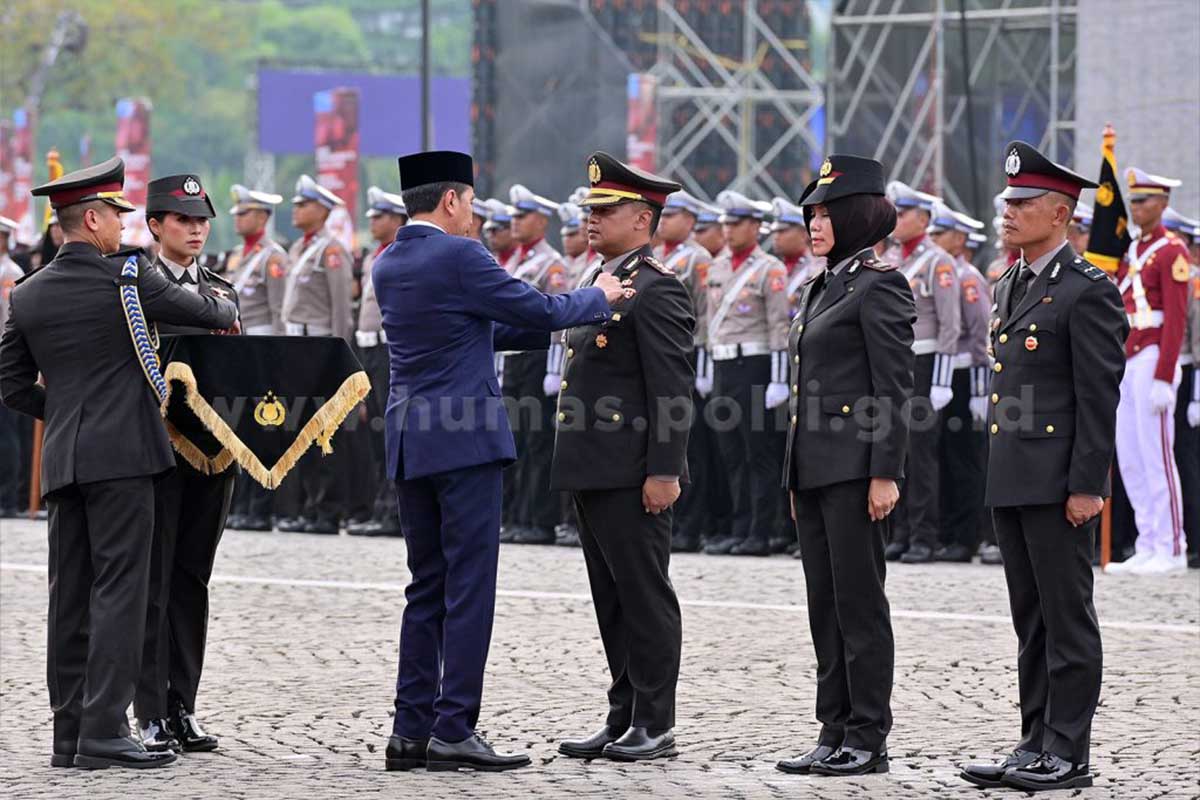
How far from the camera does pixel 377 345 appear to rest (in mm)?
15773

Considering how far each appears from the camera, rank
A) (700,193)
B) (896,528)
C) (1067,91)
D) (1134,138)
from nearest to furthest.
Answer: (896,528) < (1134,138) < (1067,91) < (700,193)

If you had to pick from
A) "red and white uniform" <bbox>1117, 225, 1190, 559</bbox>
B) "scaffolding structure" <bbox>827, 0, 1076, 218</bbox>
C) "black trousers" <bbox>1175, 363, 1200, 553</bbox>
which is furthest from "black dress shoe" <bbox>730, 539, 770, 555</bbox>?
"scaffolding structure" <bbox>827, 0, 1076, 218</bbox>

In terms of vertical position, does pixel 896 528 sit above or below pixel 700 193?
below

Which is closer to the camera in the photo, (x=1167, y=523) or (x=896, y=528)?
(x=1167, y=523)

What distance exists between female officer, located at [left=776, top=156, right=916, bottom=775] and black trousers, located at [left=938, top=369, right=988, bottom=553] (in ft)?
21.9

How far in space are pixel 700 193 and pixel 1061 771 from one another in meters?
27.0

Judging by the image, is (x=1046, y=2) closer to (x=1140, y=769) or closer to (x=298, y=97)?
(x=1140, y=769)

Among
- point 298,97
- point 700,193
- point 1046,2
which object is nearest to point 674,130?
point 700,193

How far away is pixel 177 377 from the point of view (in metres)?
7.82

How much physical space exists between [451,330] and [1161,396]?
680cm

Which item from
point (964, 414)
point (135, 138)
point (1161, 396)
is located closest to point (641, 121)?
point (135, 138)

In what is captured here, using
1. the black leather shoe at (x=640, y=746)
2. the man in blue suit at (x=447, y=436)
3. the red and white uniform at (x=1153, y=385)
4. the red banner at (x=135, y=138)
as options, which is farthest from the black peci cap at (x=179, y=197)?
the red banner at (x=135, y=138)

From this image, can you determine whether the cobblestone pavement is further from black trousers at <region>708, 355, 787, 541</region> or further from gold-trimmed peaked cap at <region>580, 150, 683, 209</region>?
gold-trimmed peaked cap at <region>580, 150, 683, 209</region>

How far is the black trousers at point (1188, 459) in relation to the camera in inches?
552
